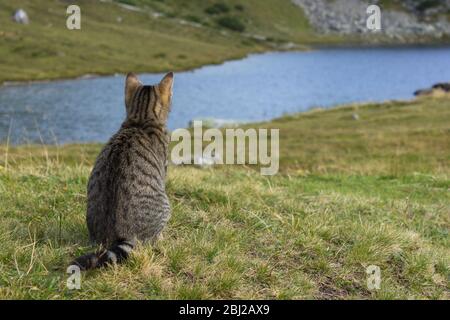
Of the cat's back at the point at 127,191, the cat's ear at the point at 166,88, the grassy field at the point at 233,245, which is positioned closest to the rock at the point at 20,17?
the grassy field at the point at 233,245

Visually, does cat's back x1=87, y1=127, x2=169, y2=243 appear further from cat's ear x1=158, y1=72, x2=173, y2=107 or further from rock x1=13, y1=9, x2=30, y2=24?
rock x1=13, y1=9, x2=30, y2=24

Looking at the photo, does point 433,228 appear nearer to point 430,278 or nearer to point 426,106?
point 430,278

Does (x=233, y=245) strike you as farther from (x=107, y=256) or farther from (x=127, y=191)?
(x=107, y=256)

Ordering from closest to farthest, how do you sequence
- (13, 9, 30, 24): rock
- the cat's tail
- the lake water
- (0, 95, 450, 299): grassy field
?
1. the cat's tail
2. (0, 95, 450, 299): grassy field
3. the lake water
4. (13, 9, 30, 24): rock

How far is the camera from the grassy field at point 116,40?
102625 millimetres

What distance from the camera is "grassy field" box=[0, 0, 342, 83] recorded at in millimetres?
102625

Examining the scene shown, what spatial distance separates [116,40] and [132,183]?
13164 cm

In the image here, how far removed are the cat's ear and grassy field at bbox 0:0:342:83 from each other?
282ft

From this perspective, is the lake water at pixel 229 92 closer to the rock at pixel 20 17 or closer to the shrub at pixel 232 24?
the rock at pixel 20 17

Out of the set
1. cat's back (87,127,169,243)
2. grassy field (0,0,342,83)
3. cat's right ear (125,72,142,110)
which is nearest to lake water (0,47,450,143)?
grassy field (0,0,342,83)

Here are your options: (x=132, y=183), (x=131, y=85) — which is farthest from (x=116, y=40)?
(x=132, y=183)

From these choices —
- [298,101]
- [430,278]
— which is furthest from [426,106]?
[430,278]

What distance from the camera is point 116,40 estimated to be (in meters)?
133

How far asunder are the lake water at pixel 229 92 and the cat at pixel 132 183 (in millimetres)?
23583
